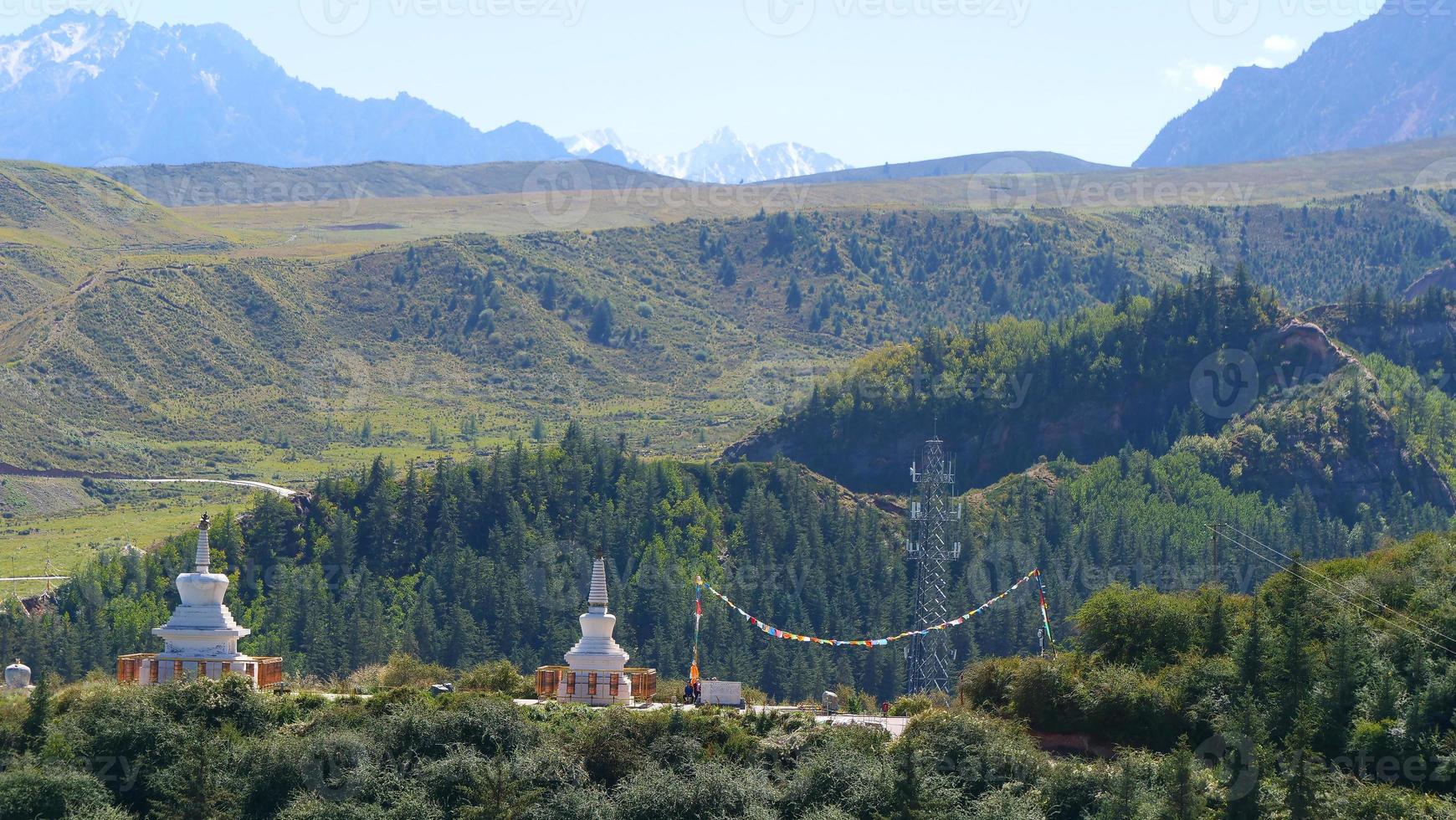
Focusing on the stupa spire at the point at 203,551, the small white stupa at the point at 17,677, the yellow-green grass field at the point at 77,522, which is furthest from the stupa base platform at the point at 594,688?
the yellow-green grass field at the point at 77,522

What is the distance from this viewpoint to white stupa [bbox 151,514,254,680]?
75688mm

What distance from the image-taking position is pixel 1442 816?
191ft

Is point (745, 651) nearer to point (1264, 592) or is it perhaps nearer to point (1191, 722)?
point (1264, 592)

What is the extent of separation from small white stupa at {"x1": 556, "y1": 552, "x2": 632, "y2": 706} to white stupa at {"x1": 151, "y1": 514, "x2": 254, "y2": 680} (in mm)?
11761

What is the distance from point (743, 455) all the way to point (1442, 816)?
140709 millimetres

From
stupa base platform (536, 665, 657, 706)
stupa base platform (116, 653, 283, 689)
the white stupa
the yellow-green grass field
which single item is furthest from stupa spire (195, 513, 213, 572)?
the yellow-green grass field

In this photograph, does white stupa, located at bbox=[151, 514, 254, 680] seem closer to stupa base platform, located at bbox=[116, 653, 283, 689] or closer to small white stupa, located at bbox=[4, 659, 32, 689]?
stupa base platform, located at bbox=[116, 653, 283, 689]

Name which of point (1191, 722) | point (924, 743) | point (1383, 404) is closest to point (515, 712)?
point (924, 743)

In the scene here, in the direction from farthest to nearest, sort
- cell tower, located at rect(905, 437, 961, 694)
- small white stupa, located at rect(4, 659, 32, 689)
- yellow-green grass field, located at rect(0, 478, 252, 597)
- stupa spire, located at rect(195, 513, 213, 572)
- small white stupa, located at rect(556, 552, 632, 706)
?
yellow-green grass field, located at rect(0, 478, 252, 597) < cell tower, located at rect(905, 437, 961, 694) < small white stupa, located at rect(4, 659, 32, 689) < stupa spire, located at rect(195, 513, 213, 572) < small white stupa, located at rect(556, 552, 632, 706)

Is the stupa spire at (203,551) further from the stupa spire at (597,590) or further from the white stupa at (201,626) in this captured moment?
the stupa spire at (597,590)

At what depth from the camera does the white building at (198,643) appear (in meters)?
75.4

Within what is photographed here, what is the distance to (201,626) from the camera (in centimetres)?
7588

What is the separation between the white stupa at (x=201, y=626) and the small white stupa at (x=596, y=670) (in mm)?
11761

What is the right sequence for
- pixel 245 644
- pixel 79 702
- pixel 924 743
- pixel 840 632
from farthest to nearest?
pixel 840 632 < pixel 245 644 < pixel 79 702 < pixel 924 743
